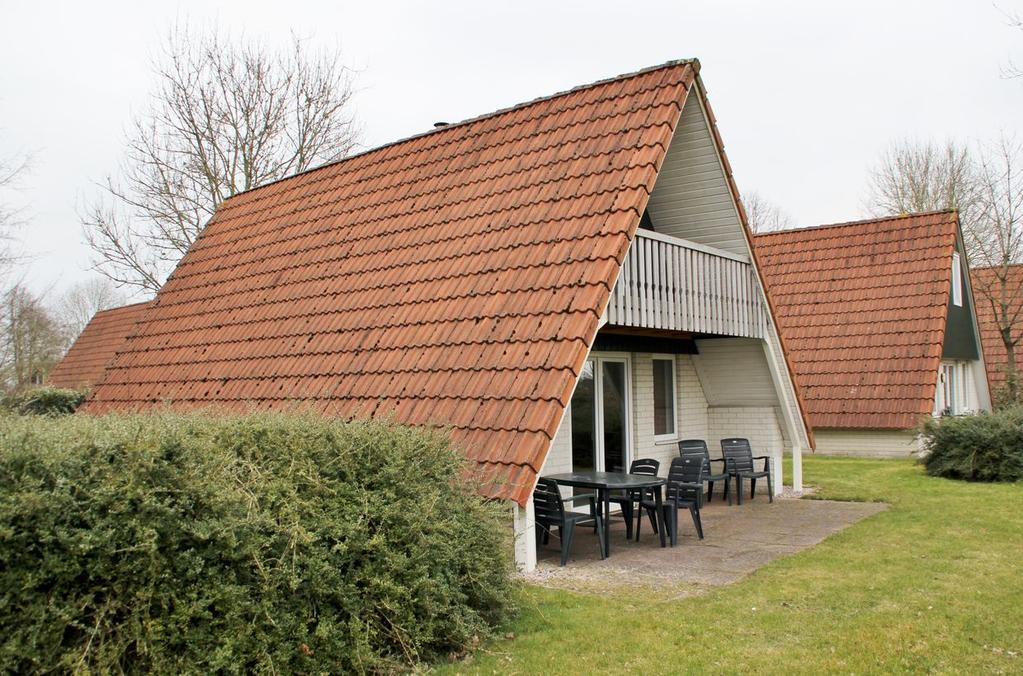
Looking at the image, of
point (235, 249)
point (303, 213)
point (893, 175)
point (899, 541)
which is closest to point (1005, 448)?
point (899, 541)

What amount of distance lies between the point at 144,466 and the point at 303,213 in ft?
34.6

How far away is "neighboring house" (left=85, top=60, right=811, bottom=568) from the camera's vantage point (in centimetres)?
927

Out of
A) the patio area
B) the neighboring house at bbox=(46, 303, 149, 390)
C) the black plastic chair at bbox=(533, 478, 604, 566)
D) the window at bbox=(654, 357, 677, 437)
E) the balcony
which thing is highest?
the neighboring house at bbox=(46, 303, 149, 390)

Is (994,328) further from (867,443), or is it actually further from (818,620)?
(818,620)

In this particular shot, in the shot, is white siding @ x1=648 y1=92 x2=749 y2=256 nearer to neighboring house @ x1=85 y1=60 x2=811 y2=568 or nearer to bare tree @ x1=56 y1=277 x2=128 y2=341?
neighboring house @ x1=85 y1=60 x2=811 y2=568

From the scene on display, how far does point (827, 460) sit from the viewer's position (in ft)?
66.2

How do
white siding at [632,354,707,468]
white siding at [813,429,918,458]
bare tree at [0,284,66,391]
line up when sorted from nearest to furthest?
white siding at [632,354,707,468] → white siding at [813,429,918,458] → bare tree at [0,284,66,391]

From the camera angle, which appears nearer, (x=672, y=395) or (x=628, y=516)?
(x=628, y=516)

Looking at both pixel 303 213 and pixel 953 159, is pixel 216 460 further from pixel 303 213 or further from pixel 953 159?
pixel 953 159

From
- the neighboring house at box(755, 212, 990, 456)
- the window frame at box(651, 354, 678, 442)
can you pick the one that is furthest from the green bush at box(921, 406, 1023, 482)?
the window frame at box(651, 354, 678, 442)

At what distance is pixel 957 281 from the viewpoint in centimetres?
2291

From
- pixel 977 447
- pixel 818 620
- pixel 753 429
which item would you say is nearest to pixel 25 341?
pixel 753 429

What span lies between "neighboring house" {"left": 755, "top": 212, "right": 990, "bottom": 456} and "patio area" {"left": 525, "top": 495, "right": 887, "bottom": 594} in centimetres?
662

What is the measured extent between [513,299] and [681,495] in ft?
A: 12.4
